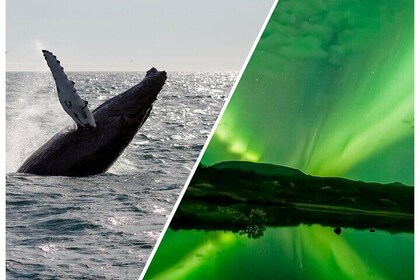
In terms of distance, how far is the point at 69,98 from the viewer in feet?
23.0

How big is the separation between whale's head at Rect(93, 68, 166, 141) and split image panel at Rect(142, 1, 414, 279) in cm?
294

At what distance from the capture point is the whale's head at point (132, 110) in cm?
732

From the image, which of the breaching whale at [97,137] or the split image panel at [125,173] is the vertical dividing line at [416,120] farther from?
the breaching whale at [97,137]

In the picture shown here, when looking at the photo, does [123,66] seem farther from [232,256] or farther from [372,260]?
[372,260]

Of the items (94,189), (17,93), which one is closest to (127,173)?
(94,189)

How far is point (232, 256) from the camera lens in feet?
14.8

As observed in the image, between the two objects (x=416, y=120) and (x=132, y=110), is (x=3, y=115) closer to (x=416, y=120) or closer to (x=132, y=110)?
(x=132, y=110)

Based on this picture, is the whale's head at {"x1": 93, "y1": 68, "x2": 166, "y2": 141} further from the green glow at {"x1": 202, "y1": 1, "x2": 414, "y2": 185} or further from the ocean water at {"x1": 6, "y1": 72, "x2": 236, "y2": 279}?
the green glow at {"x1": 202, "y1": 1, "x2": 414, "y2": 185}

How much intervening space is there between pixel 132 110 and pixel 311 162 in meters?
3.34

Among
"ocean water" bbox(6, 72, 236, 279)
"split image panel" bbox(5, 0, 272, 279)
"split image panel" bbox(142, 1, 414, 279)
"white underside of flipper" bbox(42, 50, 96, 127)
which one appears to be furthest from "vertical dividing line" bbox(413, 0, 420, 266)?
"white underside of flipper" bbox(42, 50, 96, 127)

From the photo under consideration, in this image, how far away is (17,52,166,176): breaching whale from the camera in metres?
7.15

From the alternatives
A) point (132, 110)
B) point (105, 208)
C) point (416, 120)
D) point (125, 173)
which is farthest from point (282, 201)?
point (132, 110)

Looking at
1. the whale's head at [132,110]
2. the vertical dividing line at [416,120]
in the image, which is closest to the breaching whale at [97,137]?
the whale's head at [132,110]

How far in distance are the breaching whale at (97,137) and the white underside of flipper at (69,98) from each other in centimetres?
1
